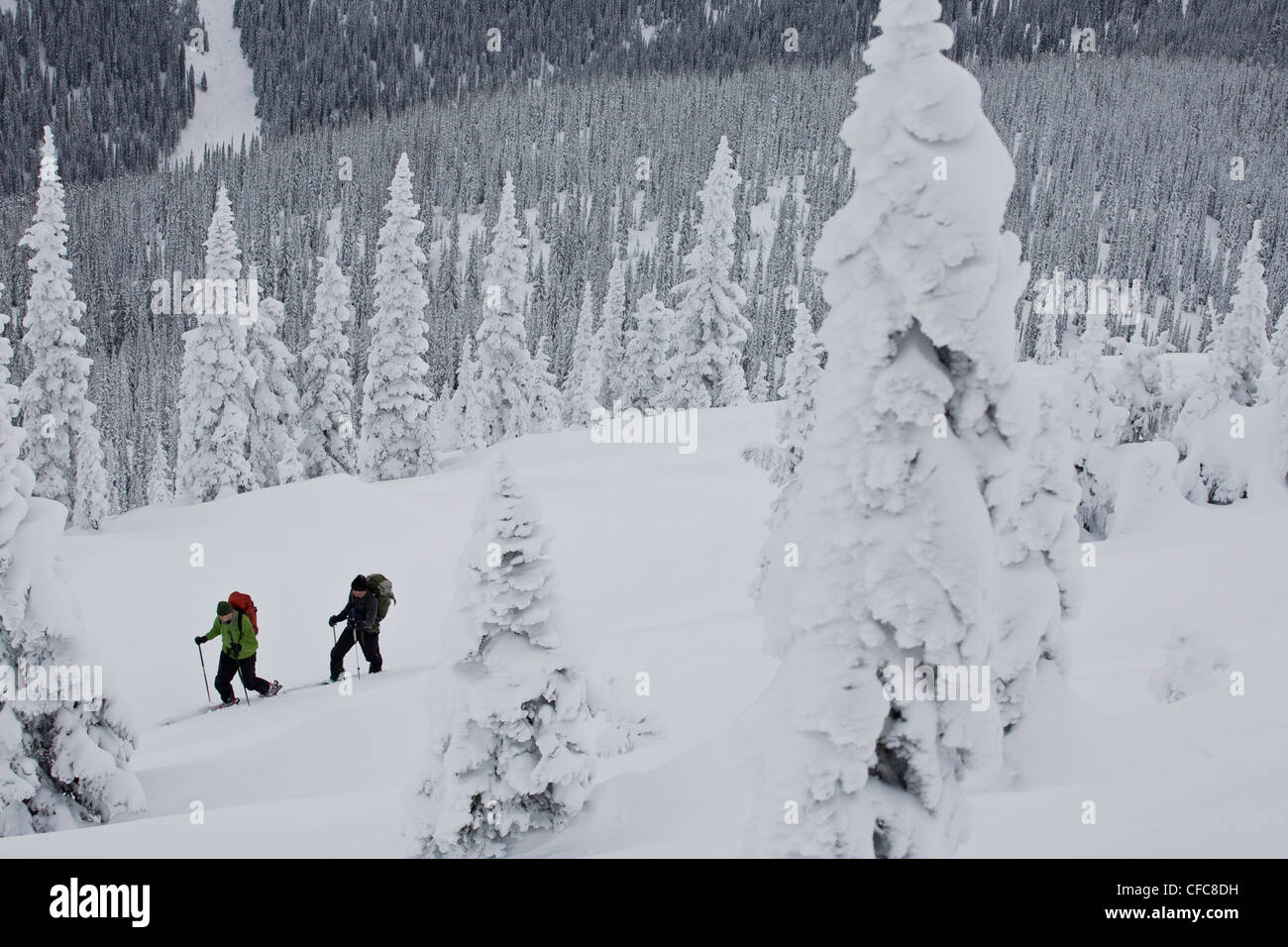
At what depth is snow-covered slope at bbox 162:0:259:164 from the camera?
181 meters

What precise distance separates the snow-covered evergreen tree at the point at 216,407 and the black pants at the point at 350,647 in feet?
68.0

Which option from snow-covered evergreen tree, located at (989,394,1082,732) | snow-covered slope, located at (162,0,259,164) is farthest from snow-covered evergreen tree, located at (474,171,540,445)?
snow-covered slope, located at (162,0,259,164)

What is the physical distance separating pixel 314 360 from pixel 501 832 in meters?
29.2

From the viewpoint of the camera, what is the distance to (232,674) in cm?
1138

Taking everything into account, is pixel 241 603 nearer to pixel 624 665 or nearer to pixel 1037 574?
pixel 624 665

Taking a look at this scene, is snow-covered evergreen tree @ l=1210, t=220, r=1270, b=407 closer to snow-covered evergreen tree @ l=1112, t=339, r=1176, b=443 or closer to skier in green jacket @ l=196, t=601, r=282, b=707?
snow-covered evergreen tree @ l=1112, t=339, r=1176, b=443

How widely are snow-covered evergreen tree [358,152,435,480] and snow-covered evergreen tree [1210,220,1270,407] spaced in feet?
75.6

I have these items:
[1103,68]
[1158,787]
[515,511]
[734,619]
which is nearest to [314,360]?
[734,619]

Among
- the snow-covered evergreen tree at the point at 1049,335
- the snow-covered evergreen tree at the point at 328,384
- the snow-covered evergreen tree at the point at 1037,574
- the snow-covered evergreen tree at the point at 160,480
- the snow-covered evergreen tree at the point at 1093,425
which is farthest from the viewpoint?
the snow-covered evergreen tree at the point at 1049,335

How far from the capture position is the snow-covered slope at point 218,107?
181 meters

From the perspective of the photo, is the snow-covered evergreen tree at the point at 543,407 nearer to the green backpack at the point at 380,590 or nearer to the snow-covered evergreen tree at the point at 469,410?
the snow-covered evergreen tree at the point at 469,410

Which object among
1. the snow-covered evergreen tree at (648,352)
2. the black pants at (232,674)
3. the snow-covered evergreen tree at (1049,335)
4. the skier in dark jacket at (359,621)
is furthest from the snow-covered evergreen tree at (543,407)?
the snow-covered evergreen tree at (1049,335)
